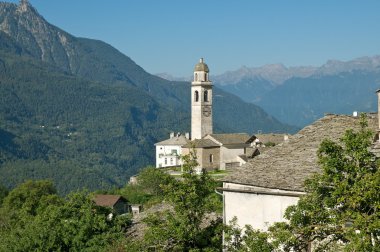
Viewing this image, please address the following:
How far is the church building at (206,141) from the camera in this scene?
81.4 m

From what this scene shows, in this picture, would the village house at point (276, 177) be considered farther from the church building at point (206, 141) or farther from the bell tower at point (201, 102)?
the bell tower at point (201, 102)

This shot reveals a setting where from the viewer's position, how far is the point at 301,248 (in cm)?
1283

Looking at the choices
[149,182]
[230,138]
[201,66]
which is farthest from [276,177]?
[201,66]

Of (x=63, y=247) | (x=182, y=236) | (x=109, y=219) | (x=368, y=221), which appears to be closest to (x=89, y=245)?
(x=63, y=247)

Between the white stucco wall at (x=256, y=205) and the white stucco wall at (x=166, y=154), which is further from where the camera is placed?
the white stucco wall at (x=166, y=154)

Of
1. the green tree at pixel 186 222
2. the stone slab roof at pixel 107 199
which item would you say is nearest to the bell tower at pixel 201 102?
the stone slab roof at pixel 107 199

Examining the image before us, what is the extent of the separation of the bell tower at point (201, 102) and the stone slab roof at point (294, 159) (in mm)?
75356

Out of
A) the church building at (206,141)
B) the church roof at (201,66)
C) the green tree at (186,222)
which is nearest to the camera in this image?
the green tree at (186,222)

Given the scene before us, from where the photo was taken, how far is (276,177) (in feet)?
58.1

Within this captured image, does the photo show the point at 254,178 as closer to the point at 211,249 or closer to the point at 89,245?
the point at 211,249

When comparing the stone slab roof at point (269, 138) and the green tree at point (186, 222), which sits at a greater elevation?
the stone slab roof at point (269, 138)

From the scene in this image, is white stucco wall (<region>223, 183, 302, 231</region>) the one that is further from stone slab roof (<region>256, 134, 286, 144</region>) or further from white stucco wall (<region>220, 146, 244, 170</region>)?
stone slab roof (<region>256, 134, 286, 144</region>)

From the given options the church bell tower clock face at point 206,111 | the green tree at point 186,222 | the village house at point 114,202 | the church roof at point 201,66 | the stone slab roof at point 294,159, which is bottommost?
the village house at point 114,202

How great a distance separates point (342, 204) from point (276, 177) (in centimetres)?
564
